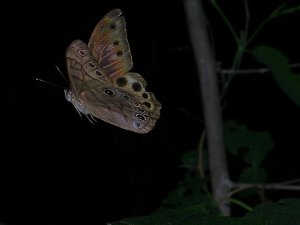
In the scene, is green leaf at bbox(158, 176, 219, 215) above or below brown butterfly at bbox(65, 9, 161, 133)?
above

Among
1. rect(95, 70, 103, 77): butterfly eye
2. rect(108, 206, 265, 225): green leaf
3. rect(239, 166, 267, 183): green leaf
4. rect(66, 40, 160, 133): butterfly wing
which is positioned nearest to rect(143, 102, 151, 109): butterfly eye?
rect(66, 40, 160, 133): butterfly wing

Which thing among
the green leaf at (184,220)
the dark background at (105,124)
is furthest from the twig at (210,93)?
the dark background at (105,124)

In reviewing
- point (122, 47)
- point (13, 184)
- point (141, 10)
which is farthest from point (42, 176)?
point (122, 47)

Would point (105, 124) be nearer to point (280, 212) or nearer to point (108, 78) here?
point (108, 78)

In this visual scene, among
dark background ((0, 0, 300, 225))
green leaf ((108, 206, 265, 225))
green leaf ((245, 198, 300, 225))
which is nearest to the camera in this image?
green leaf ((108, 206, 265, 225))

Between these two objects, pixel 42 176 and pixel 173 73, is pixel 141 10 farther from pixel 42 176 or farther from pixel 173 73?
pixel 42 176

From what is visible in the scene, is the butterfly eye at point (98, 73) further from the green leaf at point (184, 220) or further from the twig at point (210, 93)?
the twig at point (210, 93)

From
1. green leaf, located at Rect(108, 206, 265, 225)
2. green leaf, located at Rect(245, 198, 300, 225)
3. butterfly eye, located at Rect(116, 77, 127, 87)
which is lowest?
green leaf, located at Rect(108, 206, 265, 225)

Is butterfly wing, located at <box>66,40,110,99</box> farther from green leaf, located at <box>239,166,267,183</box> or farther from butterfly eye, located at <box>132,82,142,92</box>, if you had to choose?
green leaf, located at <box>239,166,267,183</box>
